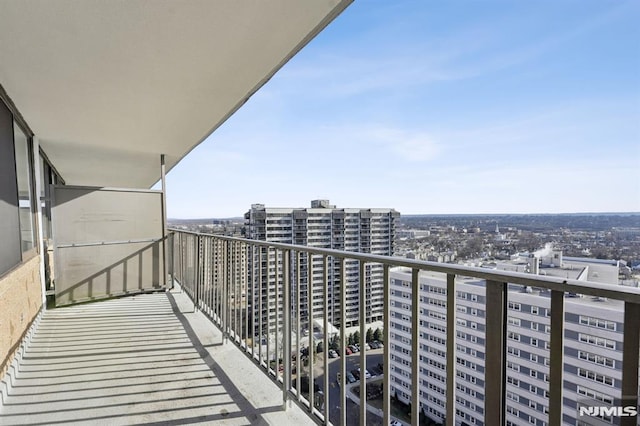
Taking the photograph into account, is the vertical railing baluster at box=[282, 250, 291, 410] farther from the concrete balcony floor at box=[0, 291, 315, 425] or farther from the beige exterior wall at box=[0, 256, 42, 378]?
the beige exterior wall at box=[0, 256, 42, 378]

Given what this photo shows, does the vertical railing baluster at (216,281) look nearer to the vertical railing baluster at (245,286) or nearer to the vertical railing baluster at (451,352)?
the vertical railing baluster at (245,286)

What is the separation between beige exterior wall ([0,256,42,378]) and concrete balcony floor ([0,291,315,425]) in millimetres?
204

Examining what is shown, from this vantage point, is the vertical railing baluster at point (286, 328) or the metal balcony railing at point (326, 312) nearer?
the metal balcony railing at point (326, 312)

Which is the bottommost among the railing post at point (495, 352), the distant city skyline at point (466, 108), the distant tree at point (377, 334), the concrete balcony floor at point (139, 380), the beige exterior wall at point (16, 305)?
the concrete balcony floor at point (139, 380)

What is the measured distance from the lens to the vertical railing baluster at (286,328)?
6.64 ft

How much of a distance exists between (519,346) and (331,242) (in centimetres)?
325

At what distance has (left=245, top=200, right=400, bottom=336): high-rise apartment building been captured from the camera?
1578 millimetres

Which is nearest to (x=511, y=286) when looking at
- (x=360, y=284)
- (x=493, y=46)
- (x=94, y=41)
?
(x=360, y=284)

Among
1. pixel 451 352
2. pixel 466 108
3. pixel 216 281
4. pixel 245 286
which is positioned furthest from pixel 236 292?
pixel 466 108

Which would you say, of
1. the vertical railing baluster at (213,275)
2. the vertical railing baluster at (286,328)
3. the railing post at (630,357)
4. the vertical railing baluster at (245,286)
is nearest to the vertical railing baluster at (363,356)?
the vertical railing baluster at (286,328)

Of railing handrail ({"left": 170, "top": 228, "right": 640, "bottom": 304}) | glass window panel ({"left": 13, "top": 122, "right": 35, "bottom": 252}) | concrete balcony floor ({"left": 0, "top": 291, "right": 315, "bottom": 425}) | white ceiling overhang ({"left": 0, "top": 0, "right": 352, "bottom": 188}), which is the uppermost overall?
white ceiling overhang ({"left": 0, "top": 0, "right": 352, "bottom": 188})

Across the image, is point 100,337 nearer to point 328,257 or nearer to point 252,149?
point 328,257

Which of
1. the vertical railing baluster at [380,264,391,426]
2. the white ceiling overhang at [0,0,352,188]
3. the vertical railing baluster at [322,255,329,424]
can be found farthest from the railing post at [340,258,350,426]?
the white ceiling overhang at [0,0,352,188]

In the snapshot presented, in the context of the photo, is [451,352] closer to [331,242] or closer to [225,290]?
[225,290]
